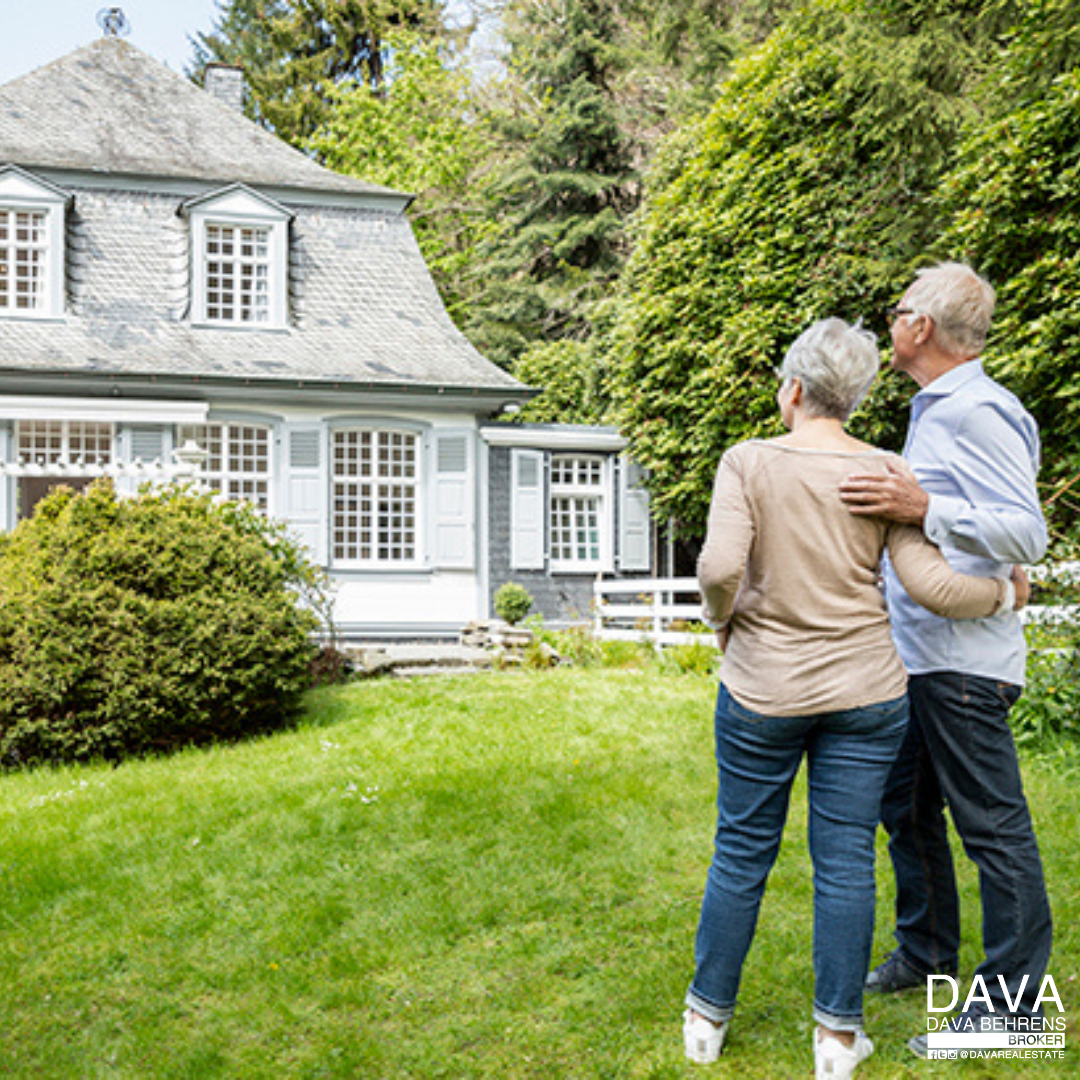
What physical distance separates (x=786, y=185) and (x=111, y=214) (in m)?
8.69

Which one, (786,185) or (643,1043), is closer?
(643,1043)

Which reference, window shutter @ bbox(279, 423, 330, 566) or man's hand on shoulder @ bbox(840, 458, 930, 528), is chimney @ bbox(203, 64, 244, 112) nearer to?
window shutter @ bbox(279, 423, 330, 566)

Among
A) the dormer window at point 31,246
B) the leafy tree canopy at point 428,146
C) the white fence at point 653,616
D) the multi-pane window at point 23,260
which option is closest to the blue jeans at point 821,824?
the white fence at point 653,616

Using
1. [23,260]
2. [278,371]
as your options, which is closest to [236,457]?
[278,371]

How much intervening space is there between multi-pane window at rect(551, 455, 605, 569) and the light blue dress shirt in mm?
13089

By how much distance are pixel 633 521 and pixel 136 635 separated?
967 cm

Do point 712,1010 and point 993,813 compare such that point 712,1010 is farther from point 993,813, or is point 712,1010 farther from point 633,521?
point 633,521

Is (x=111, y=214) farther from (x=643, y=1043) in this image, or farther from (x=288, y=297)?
(x=643, y=1043)

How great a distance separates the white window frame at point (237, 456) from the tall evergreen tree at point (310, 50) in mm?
16281

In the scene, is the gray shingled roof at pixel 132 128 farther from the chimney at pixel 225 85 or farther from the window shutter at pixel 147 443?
the window shutter at pixel 147 443

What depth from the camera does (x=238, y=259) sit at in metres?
15.1

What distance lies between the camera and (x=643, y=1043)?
123 inches

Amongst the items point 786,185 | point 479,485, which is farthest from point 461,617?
point 786,185

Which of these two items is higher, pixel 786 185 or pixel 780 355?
pixel 786 185
